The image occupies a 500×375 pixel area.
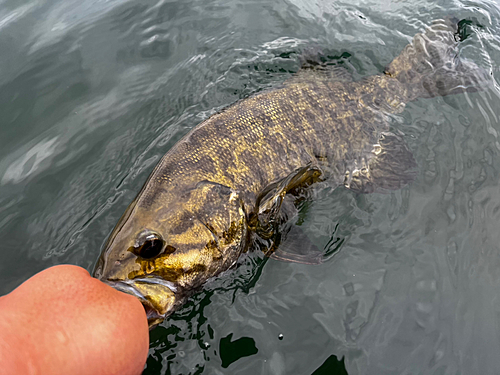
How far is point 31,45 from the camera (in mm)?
5207

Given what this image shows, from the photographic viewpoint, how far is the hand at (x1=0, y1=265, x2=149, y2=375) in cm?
124

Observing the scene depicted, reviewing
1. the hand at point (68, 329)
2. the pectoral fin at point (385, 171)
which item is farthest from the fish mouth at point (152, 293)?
the pectoral fin at point (385, 171)

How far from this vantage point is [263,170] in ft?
10.7

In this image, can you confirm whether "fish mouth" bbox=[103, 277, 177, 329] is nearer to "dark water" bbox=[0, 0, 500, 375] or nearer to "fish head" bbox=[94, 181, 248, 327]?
"fish head" bbox=[94, 181, 248, 327]

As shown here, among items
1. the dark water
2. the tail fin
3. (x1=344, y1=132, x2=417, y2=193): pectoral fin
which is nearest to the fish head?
the dark water

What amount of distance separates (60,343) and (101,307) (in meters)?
0.24

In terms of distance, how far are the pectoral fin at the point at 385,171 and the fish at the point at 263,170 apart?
0.04 feet

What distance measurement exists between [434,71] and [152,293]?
4.26 metres

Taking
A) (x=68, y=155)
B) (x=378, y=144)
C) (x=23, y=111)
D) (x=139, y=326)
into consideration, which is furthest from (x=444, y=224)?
(x=23, y=111)

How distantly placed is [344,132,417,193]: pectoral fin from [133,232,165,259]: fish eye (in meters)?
2.18

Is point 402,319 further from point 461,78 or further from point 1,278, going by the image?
point 1,278

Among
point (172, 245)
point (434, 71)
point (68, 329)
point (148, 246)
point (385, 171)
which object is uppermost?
point (68, 329)

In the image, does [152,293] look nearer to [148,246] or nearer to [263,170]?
[148,246]

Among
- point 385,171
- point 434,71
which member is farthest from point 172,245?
point 434,71
